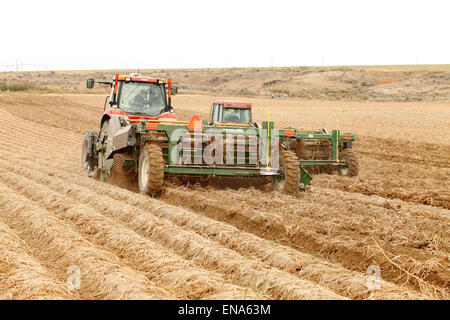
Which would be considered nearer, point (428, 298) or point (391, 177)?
point (428, 298)

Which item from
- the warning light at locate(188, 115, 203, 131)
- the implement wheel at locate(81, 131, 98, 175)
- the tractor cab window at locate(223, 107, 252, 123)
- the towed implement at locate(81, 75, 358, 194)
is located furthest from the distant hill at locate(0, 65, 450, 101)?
the warning light at locate(188, 115, 203, 131)

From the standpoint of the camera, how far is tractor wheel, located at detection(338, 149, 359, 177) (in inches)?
559

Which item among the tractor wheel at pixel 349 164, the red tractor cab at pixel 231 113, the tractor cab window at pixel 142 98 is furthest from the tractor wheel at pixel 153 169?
the tractor wheel at pixel 349 164

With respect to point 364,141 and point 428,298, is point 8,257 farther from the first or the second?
point 364,141

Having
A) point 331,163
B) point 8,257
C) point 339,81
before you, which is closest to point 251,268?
point 8,257

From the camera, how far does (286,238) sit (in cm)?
744

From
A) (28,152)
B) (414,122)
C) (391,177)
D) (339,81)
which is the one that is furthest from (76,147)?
(339,81)

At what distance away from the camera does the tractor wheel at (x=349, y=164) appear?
1419cm

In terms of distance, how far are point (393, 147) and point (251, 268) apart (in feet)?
53.7

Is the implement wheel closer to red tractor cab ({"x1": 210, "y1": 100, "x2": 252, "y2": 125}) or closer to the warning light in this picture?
red tractor cab ({"x1": 210, "y1": 100, "x2": 252, "y2": 125})
